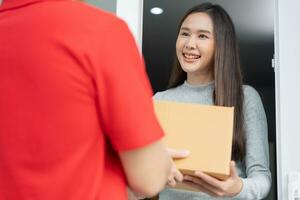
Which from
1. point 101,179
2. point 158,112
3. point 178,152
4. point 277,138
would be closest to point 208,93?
point 277,138

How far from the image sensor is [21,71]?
0.72 meters

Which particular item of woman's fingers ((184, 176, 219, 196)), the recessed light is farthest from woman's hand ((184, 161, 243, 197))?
the recessed light

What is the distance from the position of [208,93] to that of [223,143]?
512 millimetres

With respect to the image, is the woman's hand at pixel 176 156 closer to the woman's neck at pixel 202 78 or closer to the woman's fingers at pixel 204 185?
the woman's fingers at pixel 204 185

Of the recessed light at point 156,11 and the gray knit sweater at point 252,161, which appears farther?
the recessed light at point 156,11

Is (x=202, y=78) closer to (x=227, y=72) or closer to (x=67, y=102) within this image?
(x=227, y=72)

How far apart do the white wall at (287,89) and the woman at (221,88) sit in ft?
0.50

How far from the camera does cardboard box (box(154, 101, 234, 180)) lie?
993mm

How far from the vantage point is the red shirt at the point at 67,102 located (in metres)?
0.70

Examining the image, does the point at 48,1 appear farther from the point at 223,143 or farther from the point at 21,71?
the point at 223,143

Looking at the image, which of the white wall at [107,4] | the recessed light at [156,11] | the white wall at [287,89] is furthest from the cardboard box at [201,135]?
the recessed light at [156,11]

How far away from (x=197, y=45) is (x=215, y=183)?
58 centimetres

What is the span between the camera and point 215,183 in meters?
1.06

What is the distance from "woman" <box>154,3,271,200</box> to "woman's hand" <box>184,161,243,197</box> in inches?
3.6
